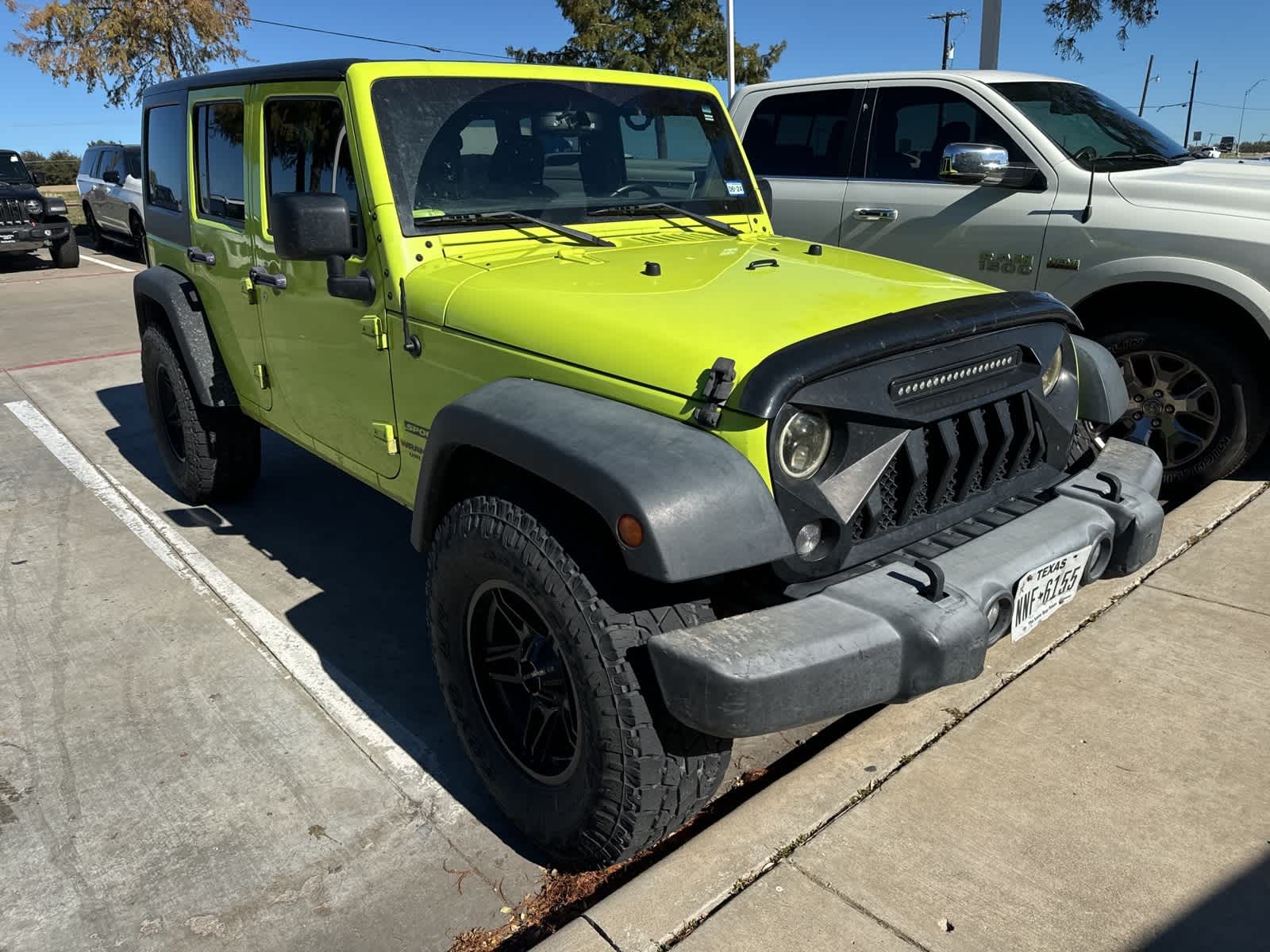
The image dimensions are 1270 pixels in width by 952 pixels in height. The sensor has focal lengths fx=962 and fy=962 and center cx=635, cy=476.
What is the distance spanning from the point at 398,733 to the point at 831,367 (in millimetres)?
1868

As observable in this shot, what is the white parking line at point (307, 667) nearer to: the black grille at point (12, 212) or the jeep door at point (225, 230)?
the jeep door at point (225, 230)

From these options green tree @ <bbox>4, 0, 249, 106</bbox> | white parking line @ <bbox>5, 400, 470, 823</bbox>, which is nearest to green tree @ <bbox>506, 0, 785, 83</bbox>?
green tree @ <bbox>4, 0, 249, 106</bbox>

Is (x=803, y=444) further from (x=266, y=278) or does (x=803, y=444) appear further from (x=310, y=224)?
(x=266, y=278)

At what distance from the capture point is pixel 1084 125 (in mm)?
5051

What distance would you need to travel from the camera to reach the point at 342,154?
3023 millimetres

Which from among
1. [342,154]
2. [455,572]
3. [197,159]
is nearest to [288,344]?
[342,154]

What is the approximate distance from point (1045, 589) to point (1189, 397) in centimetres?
278

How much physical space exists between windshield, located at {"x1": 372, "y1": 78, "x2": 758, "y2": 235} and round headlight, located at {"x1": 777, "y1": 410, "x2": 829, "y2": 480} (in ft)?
4.59

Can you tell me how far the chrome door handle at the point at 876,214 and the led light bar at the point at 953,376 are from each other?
120 inches

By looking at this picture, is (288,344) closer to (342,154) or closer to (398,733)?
(342,154)

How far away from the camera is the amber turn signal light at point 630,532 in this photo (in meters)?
1.88

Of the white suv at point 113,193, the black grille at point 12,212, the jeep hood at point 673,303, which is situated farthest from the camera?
the white suv at point 113,193

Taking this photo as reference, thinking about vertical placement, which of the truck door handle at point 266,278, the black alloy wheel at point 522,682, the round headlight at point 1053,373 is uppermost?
the truck door handle at point 266,278

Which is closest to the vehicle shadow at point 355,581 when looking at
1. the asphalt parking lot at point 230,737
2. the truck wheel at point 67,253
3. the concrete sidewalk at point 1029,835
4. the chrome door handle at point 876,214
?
the asphalt parking lot at point 230,737
